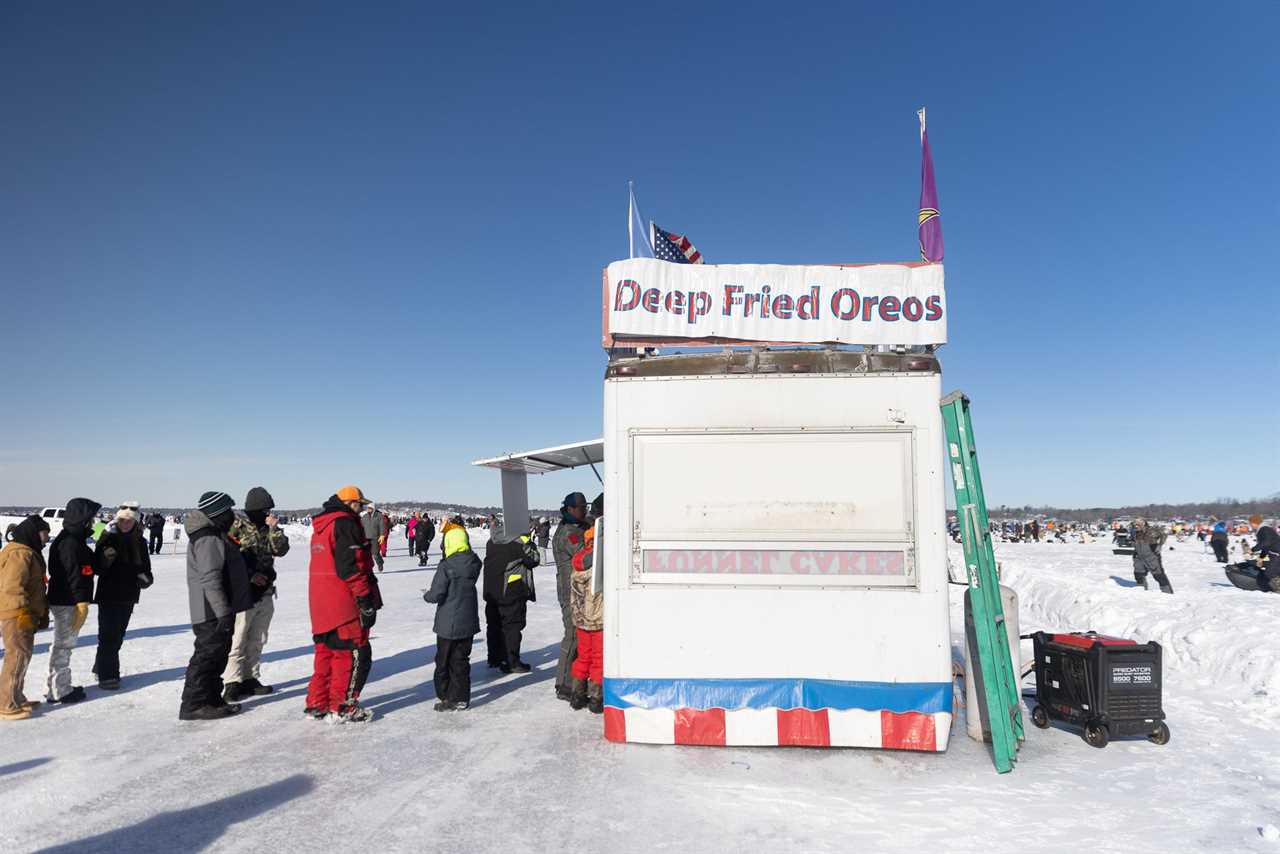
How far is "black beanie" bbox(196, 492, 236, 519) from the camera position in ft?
22.1

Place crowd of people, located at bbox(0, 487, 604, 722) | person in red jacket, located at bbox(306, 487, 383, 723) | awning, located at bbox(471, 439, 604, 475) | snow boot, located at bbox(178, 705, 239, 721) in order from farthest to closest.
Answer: awning, located at bbox(471, 439, 604, 475) → snow boot, located at bbox(178, 705, 239, 721) → crowd of people, located at bbox(0, 487, 604, 722) → person in red jacket, located at bbox(306, 487, 383, 723)

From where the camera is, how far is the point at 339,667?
6293 mm

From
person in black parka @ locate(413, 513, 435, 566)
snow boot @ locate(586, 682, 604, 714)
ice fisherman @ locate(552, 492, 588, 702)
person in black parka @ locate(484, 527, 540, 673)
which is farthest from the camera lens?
person in black parka @ locate(413, 513, 435, 566)

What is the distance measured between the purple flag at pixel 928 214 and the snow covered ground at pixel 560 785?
466 cm

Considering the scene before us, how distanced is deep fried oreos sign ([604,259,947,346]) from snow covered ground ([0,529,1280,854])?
324cm

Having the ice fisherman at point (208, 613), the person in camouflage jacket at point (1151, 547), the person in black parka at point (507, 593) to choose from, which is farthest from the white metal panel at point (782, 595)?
the person in camouflage jacket at point (1151, 547)

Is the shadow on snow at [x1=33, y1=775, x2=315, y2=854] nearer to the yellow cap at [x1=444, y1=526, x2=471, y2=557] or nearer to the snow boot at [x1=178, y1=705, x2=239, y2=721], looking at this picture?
the snow boot at [x1=178, y1=705, x2=239, y2=721]

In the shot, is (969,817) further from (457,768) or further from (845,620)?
(457,768)

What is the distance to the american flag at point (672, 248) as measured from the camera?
8656 millimetres

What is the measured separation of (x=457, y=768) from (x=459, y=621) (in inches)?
67.6

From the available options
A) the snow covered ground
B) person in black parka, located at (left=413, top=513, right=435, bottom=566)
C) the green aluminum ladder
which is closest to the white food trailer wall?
the green aluminum ladder

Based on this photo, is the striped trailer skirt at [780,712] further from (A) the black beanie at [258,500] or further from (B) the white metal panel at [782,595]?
(A) the black beanie at [258,500]

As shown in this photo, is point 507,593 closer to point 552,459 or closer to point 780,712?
point 552,459

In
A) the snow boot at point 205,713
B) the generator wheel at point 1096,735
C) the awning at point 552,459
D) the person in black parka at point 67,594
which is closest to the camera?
the generator wheel at point 1096,735
